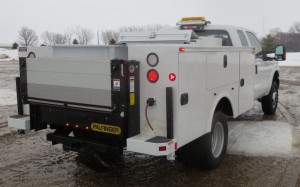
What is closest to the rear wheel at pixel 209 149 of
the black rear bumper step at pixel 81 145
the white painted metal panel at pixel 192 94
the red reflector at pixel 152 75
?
the white painted metal panel at pixel 192 94

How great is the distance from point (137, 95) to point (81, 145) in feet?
3.21

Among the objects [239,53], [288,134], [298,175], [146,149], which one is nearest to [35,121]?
[146,149]

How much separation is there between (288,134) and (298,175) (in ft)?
7.02

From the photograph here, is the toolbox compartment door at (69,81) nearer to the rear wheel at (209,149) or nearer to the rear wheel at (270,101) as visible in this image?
the rear wheel at (209,149)

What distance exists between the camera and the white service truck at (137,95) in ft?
12.6

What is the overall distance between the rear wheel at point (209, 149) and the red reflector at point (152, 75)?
1.14 m

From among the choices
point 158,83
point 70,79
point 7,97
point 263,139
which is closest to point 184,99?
point 158,83

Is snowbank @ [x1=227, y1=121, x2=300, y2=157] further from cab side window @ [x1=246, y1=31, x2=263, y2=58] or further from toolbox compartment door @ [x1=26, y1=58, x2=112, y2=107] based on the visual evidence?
toolbox compartment door @ [x1=26, y1=58, x2=112, y2=107]

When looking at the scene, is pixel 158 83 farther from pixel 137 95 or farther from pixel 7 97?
pixel 7 97

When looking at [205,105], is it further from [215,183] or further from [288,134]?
[288,134]

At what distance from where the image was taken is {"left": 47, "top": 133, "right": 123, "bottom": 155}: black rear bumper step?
4.18 meters

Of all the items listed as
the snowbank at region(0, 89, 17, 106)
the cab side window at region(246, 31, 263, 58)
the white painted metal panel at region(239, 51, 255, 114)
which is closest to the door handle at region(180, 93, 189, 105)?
the white painted metal panel at region(239, 51, 255, 114)

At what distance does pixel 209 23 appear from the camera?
6.83m

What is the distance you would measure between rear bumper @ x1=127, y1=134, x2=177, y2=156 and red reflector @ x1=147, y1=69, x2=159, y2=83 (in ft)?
1.99
